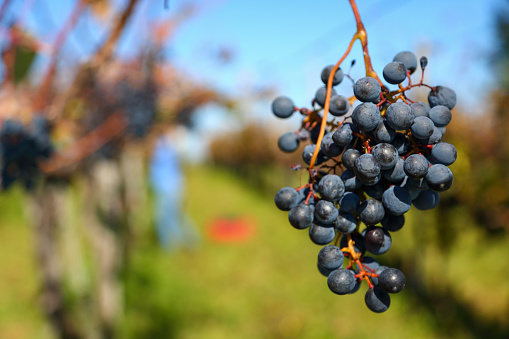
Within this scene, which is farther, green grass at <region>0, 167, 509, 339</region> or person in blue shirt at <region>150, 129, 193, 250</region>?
person in blue shirt at <region>150, 129, 193, 250</region>

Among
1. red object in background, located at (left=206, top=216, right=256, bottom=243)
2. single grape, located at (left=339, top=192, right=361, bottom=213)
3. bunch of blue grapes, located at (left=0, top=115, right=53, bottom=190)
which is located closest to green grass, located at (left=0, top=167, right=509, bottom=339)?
red object in background, located at (left=206, top=216, right=256, bottom=243)

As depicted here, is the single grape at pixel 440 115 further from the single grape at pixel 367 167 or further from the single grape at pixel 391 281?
the single grape at pixel 391 281

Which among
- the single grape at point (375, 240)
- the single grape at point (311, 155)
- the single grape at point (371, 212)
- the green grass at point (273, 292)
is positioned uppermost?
the single grape at point (311, 155)

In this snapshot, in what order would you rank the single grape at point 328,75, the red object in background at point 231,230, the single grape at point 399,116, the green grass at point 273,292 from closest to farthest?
1. the single grape at point 399,116
2. the single grape at point 328,75
3. the green grass at point 273,292
4. the red object in background at point 231,230

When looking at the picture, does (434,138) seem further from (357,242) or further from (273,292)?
(273,292)

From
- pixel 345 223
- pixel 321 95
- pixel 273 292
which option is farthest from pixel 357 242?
pixel 273 292

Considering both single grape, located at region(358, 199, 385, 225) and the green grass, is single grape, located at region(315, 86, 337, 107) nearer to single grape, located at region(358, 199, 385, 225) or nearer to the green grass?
single grape, located at region(358, 199, 385, 225)

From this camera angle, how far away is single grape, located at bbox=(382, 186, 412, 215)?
0.63m

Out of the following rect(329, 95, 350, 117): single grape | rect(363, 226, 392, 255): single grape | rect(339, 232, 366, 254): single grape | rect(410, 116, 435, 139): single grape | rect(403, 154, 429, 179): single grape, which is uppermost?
rect(329, 95, 350, 117): single grape

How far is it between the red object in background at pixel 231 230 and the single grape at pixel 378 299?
7.72m

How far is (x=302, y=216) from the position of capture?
690 millimetres

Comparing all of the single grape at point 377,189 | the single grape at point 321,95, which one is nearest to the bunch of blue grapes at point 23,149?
the single grape at point 321,95

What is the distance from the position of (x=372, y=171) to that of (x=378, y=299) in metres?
0.21

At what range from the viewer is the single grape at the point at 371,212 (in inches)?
25.1
